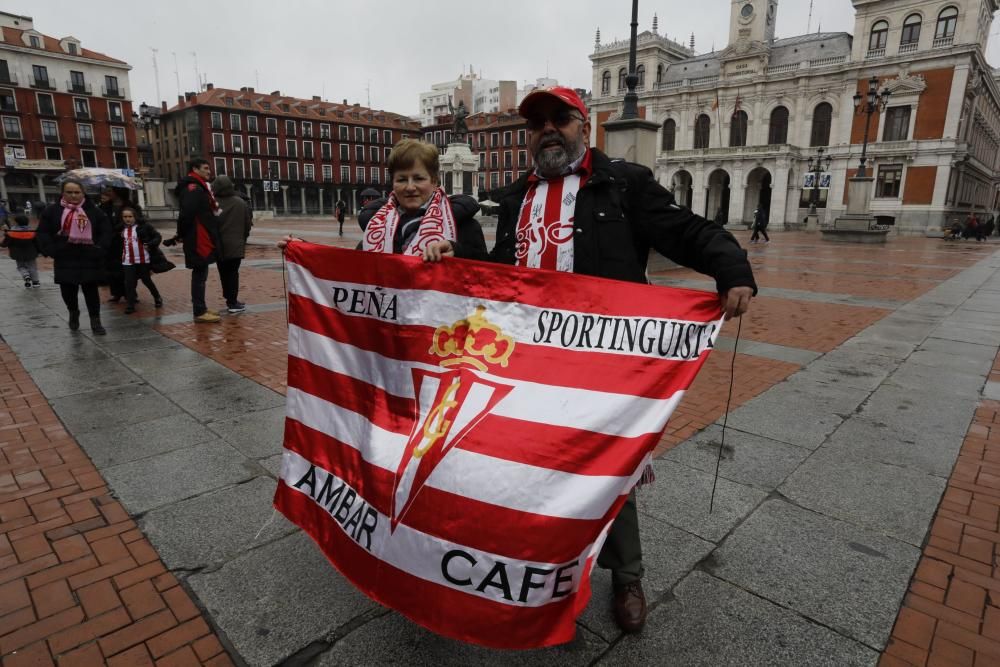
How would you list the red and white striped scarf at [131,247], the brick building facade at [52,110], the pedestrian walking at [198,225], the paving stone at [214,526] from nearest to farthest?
the paving stone at [214,526] → the pedestrian walking at [198,225] → the red and white striped scarf at [131,247] → the brick building facade at [52,110]

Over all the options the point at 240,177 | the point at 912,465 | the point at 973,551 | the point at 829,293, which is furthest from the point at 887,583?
the point at 240,177

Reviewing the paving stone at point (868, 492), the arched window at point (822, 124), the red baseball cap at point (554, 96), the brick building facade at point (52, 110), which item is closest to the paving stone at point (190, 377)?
the red baseball cap at point (554, 96)

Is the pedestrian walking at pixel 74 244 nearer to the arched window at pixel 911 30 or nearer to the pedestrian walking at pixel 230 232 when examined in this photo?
the pedestrian walking at pixel 230 232

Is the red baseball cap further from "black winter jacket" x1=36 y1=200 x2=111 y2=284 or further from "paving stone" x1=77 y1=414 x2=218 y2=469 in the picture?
"black winter jacket" x1=36 y1=200 x2=111 y2=284

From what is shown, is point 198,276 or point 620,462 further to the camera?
point 198,276

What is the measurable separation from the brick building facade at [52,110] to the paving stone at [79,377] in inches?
2444

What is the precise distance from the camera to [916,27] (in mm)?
43781

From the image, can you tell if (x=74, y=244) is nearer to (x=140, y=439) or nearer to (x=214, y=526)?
(x=140, y=439)

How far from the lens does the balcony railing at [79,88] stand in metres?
58.8

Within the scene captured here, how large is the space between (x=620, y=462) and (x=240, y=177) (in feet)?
244

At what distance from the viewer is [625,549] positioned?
7.51 ft

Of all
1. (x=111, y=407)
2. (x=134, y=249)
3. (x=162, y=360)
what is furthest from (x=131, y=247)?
(x=111, y=407)

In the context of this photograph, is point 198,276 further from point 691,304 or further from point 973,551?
point 973,551

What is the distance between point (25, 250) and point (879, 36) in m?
56.9
